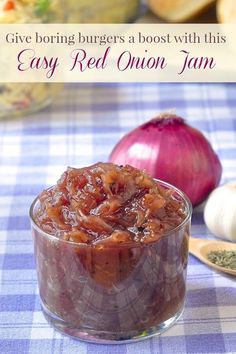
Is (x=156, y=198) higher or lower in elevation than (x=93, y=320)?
higher

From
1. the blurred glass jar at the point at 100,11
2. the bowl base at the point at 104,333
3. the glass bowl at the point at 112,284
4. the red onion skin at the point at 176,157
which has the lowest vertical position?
the bowl base at the point at 104,333

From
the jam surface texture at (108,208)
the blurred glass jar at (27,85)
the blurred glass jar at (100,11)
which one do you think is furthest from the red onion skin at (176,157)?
the blurred glass jar at (100,11)

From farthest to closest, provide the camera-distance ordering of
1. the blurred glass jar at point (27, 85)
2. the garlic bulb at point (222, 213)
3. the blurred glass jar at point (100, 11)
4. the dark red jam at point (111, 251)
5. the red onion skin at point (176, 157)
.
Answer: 1. the blurred glass jar at point (100, 11)
2. the blurred glass jar at point (27, 85)
3. the red onion skin at point (176, 157)
4. the garlic bulb at point (222, 213)
5. the dark red jam at point (111, 251)

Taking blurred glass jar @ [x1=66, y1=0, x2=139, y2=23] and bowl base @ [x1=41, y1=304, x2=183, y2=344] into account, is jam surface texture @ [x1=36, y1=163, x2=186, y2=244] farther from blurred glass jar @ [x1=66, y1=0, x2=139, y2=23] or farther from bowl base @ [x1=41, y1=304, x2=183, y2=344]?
blurred glass jar @ [x1=66, y1=0, x2=139, y2=23]

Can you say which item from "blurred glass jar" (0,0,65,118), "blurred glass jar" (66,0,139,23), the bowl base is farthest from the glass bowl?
"blurred glass jar" (66,0,139,23)

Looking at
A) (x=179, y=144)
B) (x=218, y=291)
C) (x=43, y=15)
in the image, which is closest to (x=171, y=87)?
(x=43, y=15)

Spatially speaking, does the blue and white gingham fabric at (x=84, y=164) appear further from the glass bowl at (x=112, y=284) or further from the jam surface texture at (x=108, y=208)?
the jam surface texture at (x=108, y=208)

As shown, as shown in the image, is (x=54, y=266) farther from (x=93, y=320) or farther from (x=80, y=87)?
(x=80, y=87)
